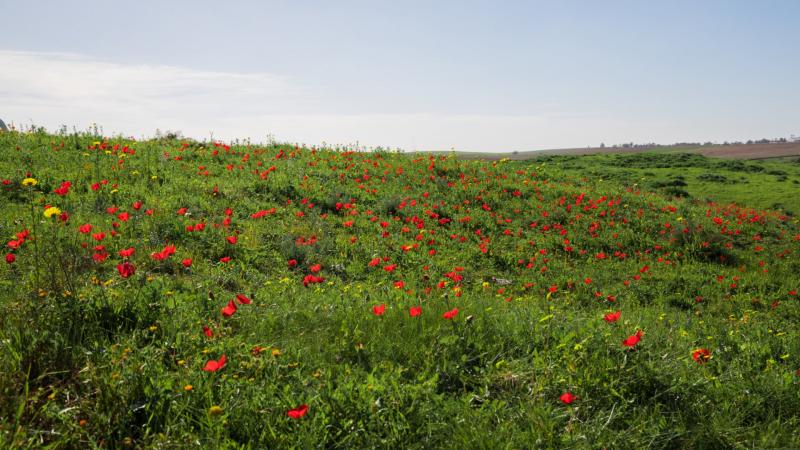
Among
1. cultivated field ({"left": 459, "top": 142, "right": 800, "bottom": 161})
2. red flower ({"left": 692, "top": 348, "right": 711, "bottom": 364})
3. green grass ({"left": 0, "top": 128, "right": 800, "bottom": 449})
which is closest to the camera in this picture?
green grass ({"left": 0, "top": 128, "right": 800, "bottom": 449})

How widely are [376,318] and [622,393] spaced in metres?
1.98

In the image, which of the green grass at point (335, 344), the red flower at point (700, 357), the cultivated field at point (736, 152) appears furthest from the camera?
the cultivated field at point (736, 152)

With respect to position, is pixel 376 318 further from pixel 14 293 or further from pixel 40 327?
pixel 14 293

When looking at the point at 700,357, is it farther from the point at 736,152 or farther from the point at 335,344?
the point at 736,152

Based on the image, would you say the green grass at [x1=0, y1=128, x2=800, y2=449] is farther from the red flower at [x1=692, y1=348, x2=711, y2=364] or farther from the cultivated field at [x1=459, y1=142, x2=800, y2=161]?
the cultivated field at [x1=459, y1=142, x2=800, y2=161]

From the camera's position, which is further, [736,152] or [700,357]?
[736,152]

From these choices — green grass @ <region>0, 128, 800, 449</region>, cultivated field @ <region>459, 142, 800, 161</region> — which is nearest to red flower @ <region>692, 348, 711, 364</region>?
green grass @ <region>0, 128, 800, 449</region>

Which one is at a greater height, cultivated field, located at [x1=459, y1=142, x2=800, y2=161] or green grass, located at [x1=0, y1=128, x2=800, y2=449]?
cultivated field, located at [x1=459, y1=142, x2=800, y2=161]

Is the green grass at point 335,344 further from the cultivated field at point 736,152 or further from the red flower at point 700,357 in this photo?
the cultivated field at point 736,152

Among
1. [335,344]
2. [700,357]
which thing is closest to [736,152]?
[700,357]

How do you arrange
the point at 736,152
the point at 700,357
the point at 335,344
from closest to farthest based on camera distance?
the point at 700,357, the point at 335,344, the point at 736,152

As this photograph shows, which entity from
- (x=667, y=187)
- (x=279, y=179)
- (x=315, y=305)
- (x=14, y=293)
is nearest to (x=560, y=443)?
(x=315, y=305)

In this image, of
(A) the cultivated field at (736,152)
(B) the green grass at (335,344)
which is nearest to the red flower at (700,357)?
(B) the green grass at (335,344)

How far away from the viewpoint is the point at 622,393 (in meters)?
3.52
